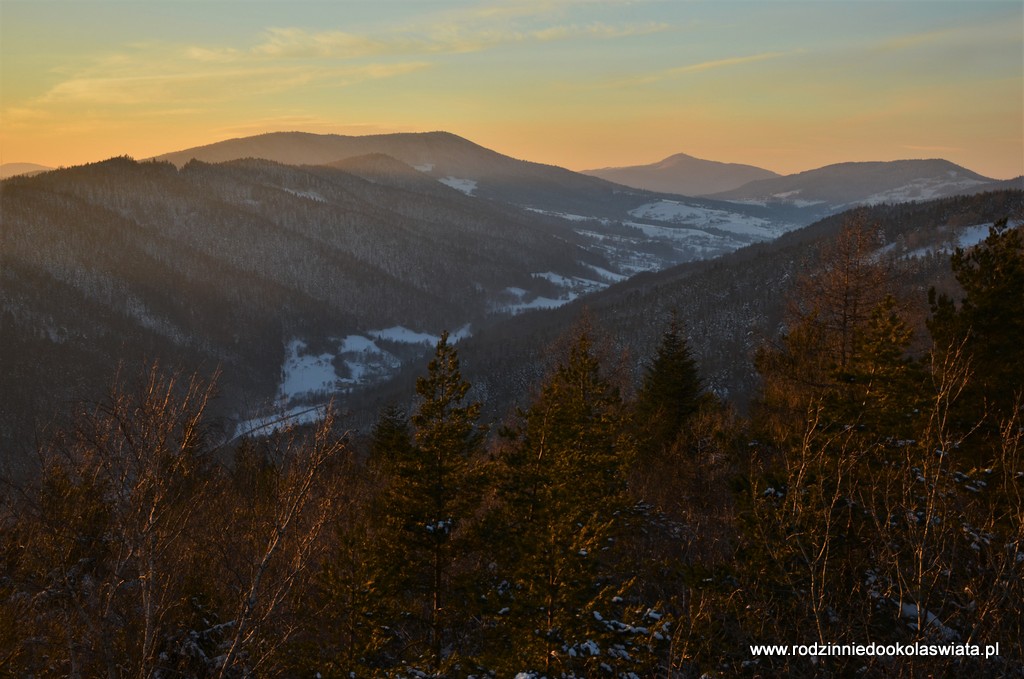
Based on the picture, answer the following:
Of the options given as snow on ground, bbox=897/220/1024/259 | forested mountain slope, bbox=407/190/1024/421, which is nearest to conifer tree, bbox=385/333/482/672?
forested mountain slope, bbox=407/190/1024/421

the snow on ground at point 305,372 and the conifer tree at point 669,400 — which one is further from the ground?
the conifer tree at point 669,400

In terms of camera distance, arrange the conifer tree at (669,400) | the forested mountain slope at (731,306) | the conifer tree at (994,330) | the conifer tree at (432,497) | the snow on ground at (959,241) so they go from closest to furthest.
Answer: the conifer tree at (432,497) < the conifer tree at (994,330) < the conifer tree at (669,400) < the forested mountain slope at (731,306) < the snow on ground at (959,241)

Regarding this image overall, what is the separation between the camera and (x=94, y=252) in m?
190

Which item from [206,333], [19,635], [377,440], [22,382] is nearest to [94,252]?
[206,333]

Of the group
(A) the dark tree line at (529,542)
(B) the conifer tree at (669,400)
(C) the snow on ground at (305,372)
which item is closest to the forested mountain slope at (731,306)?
(C) the snow on ground at (305,372)

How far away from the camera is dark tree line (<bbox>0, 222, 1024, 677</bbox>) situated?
30.1ft

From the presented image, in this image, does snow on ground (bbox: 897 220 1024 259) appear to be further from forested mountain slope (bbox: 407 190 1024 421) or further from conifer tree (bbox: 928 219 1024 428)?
conifer tree (bbox: 928 219 1024 428)

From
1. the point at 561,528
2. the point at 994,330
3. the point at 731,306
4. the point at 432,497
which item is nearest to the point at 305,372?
the point at 731,306

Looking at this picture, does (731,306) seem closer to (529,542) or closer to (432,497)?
(432,497)

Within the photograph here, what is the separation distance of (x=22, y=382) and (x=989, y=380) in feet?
528

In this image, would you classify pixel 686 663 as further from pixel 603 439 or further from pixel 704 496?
pixel 704 496

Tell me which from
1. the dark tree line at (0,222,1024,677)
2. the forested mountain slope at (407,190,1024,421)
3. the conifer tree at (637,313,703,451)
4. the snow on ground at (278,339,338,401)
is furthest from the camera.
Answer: the snow on ground at (278,339,338,401)

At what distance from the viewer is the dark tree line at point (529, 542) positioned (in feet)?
30.1

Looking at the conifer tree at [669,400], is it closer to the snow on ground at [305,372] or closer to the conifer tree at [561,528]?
the conifer tree at [561,528]
